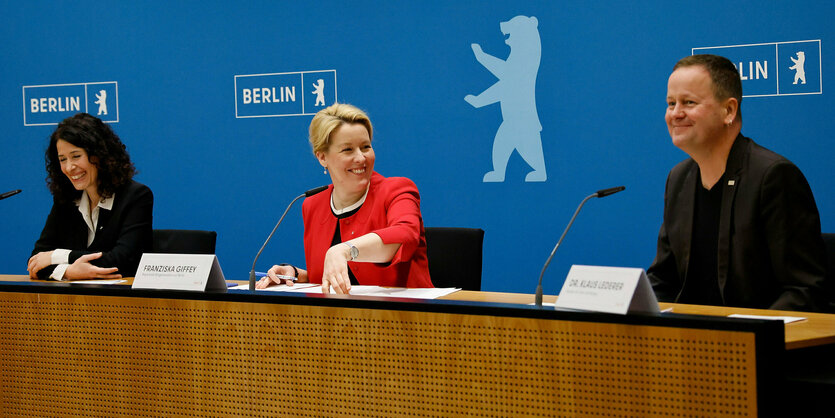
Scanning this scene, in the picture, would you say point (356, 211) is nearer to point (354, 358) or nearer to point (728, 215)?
point (354, 358)

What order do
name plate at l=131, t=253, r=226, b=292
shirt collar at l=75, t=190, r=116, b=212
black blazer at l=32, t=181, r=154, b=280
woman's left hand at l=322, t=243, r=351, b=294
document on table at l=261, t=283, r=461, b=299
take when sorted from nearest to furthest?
name plate at l=131, t=253, r=226, b=292 → woman's left hand at l=322, t=243, r=351, b=294 → document on table at l=261, t=283, r=461, b=299 → black blazer at l=32, t=181, r=154, b=280 → shirt collar at l=75, t=190, r=116, b=212

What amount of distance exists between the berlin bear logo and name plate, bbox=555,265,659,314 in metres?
2.26

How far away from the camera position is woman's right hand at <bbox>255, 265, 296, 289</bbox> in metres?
2.84

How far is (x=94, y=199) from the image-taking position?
3531 millimetres

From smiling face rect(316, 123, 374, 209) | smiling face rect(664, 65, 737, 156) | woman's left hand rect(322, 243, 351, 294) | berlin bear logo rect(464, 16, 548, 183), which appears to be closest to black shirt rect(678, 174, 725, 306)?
smiling face rect(664, 65, 737, 156)

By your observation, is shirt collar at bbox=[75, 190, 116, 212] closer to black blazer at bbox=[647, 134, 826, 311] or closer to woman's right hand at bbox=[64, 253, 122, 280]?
woman's right hand at bbox=[64, 253, 122, 280]

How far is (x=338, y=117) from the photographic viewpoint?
3.07 metres

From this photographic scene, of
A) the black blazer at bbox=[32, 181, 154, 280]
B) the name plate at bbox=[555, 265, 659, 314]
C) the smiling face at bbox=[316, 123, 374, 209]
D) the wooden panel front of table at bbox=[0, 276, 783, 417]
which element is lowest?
the wooden panel front of table at bbox=[0, 276, 783, 417]

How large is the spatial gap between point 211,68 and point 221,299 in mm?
2855

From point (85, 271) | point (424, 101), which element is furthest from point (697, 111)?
point (85, 271)

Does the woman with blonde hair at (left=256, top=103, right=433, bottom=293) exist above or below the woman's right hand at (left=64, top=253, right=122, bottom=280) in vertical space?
above

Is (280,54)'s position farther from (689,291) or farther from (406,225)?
(689,291)

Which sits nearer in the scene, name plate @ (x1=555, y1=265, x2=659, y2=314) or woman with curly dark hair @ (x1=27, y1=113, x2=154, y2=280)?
name plate @ (x1=555, y1=265, x2=659, y2=314)

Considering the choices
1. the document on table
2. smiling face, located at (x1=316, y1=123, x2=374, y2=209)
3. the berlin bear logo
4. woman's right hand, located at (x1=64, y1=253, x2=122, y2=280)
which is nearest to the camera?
the document on table
